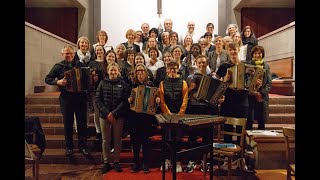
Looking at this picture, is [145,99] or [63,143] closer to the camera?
[145,99]

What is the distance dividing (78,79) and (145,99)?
3.21ft

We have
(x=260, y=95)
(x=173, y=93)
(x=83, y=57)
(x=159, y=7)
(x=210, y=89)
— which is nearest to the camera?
(x=210, y=89)

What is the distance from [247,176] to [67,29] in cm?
772

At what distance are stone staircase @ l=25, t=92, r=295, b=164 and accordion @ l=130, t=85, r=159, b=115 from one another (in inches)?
40.6

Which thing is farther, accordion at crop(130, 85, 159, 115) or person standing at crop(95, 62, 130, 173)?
person standing at crop(95, 62, 130, 173)

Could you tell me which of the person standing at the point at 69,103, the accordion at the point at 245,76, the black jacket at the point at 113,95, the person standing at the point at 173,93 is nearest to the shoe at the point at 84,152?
the person standing at the point at 69,103

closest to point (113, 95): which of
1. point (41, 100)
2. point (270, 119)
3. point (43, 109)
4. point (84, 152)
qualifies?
point (84, 152)

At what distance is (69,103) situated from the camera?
4.71m

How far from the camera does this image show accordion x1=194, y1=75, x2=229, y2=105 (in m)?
4.11

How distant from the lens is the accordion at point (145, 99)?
4.16 m

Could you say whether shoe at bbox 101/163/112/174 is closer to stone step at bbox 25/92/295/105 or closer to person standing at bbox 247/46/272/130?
person standing at bbox 247/46/272/130

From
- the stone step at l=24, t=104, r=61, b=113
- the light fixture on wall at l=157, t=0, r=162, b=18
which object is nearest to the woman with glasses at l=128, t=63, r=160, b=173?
the stone step at l=24, t=104, r=61, b=113

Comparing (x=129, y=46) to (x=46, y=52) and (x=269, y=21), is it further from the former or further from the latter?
(x=269, y=21)

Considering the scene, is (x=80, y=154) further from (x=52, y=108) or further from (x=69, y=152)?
(x=52, y=108)
